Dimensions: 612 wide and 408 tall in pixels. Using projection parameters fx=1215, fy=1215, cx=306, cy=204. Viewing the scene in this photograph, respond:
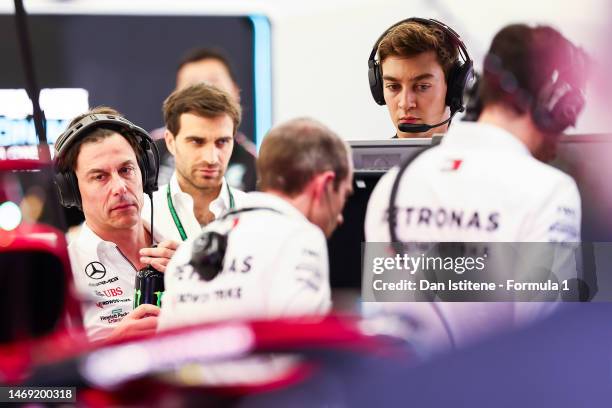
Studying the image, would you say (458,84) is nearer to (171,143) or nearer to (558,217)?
(558,217)

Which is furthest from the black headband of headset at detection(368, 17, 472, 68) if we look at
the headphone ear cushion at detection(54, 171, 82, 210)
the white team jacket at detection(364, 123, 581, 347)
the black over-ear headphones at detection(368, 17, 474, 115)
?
the headphone ear cushion at detection(54, 171, 82, 210)

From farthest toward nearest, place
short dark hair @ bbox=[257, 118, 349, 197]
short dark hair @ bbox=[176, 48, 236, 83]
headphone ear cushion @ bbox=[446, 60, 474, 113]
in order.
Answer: short dark hair @ bbox=[176, 48, 236, 83]
headphone ear cushion @ bbox=[446, 60, 474, 113]
short dark hair @ bbox=[257, 118, 349, 197]

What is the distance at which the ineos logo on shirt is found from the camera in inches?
105

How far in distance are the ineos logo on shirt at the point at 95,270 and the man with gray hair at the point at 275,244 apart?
0.25 m

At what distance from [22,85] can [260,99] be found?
1.88ft

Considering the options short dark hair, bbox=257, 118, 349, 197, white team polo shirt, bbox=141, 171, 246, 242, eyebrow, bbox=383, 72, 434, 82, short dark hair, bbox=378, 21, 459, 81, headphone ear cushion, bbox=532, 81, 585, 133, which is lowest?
white team polo shirt, bbox=141, 171, 246, 242

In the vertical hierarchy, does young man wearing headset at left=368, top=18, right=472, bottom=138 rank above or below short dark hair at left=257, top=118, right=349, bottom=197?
above

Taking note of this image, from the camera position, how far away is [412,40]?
2.60 metres

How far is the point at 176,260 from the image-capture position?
248cm

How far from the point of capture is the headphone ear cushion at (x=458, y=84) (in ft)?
8.16

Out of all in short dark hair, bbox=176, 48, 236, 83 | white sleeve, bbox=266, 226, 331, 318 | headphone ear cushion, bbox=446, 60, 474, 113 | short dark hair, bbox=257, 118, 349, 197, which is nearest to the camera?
white sleeve, bbox=266, 226, 331, 318

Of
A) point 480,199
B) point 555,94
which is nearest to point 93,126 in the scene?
point 480,199

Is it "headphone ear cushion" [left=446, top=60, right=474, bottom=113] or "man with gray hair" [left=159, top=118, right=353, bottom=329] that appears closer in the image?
"man with gray hair" [left=159, top=118, right=353, bottom=329]

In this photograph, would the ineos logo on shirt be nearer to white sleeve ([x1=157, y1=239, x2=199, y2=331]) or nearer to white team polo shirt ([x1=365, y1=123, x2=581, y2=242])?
white sleeve ([x1=157, y1=239, x2=199, y2=331])
